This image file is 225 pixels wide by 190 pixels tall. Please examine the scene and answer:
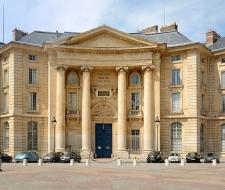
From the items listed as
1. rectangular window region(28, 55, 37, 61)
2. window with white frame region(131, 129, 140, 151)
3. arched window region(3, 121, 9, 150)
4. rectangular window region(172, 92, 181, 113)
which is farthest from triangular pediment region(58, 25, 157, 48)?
arched window region(3, 121, 9, 150)

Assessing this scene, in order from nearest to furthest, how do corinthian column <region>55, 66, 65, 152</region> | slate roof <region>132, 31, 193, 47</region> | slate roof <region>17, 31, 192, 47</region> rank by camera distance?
1. corinthian column <region>55, 66, 65, 152</region>
2. slate roof <region>132, 31, 193, 47</region>
3. slate roof <region>17, 31, 192, 47</region>

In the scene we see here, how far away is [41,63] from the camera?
200ft

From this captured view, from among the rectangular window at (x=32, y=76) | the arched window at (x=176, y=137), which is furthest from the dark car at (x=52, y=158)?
the arched window at (x=176, y=137)

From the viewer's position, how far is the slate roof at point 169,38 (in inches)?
2455

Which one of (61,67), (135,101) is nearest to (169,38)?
(135,101)

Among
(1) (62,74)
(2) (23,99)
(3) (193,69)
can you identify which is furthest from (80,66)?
(3) (193,69)

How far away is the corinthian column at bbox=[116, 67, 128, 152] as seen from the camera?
59125 mm

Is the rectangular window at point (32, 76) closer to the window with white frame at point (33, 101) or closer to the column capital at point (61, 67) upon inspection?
the window with white frame at point (33, 101)

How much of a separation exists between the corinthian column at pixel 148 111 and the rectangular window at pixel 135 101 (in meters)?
2.08

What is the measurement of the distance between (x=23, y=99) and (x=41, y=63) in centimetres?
529

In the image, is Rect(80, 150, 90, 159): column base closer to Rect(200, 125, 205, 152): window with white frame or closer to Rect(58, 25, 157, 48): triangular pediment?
Rect(58, 25, 157, 48): triangular pediment

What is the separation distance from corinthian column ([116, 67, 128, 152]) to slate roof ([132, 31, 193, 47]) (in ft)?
24.4

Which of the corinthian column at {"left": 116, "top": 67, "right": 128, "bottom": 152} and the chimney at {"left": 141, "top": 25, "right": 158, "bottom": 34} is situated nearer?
the corinthian column at {"left": 116, "top": 67, "right": 128, "bottom": 152}

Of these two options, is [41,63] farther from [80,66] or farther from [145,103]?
[145,103]
